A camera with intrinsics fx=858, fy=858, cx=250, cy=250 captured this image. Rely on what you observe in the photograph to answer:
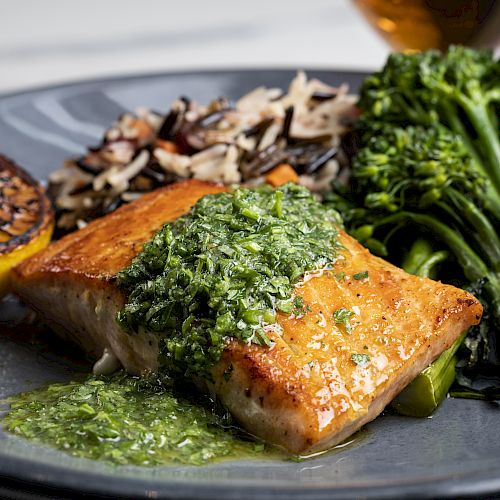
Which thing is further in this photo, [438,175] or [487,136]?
[487,136]

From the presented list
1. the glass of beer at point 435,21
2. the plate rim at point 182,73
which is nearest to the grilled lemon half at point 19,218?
the plate rim at point 182,73

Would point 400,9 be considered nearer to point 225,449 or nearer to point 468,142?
point 468,142

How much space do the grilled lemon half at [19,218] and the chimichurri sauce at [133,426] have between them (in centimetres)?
86

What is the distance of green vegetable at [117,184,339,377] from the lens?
2.90 m

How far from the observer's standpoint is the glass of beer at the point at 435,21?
198 inches

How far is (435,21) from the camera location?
5.15 metres

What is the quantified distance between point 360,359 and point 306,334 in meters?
0.20

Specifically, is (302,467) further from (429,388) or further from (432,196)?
(432,196)

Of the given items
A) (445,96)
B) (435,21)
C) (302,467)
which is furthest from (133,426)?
(435,21)

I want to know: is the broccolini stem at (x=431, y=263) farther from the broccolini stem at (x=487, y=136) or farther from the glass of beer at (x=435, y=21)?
the glass of beer at (x=435, y=21)

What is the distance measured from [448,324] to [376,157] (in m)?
1.30

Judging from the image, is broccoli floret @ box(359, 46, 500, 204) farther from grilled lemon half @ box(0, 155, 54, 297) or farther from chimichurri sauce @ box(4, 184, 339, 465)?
grilled lemon half @ box(0, 155, 54, 297)

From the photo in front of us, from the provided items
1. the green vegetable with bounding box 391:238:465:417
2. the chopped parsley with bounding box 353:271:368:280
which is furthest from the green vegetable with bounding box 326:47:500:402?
the chopped parsley with bounding box 353:271:368:280

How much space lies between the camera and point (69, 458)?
8.58 ft
